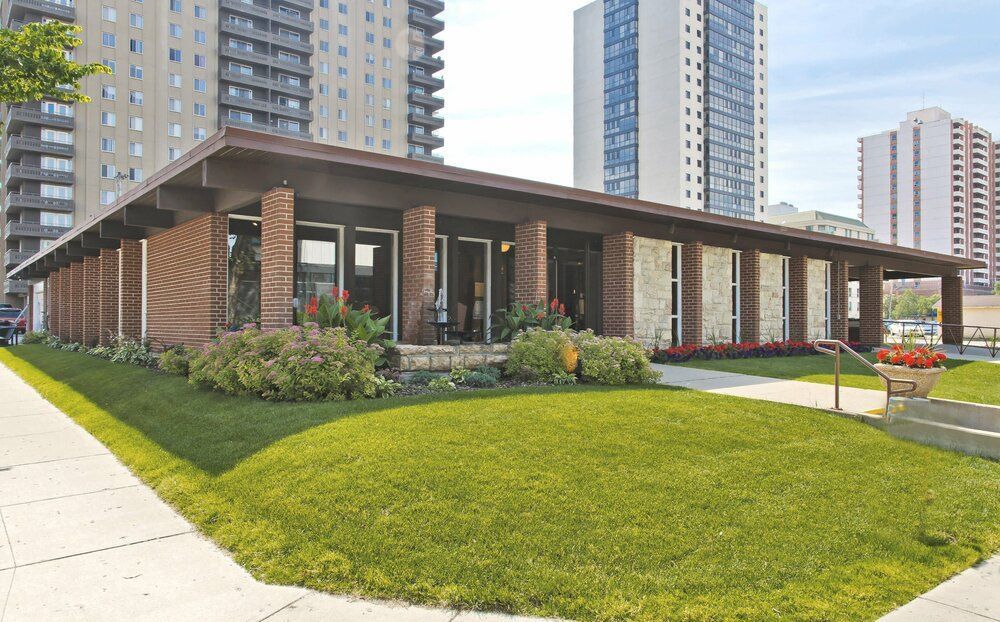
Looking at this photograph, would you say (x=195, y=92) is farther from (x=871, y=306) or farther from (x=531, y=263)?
(x=871, y=306)

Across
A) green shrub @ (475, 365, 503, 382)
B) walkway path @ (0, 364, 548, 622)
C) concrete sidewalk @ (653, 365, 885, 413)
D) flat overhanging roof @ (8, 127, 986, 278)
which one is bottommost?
walkway path @ (0, 364, 548, 622)

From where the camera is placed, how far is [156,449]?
18.9ft

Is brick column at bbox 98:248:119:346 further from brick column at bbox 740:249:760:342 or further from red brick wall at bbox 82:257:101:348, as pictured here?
brick column at bbox 740:249:760:342

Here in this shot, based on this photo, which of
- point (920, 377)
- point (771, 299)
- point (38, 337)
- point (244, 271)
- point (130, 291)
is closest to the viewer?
point (920, 377)

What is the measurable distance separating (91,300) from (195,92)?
146ft

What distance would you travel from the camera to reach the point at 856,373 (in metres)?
12.0

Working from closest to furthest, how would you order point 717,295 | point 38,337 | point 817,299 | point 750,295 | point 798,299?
point 717,295 < point 750,295 < point 798,299 < point 817,299 < point 38,337

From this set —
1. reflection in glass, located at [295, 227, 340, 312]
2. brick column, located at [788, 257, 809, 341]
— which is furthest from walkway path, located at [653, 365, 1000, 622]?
brick column, located at [788, 257, 809, 341]

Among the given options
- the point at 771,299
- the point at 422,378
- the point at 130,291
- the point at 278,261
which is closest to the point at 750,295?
the point at 771,299

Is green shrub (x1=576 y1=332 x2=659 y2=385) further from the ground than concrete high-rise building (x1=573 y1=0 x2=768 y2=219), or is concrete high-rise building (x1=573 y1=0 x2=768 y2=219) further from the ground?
concrete high-rise building (x1=573 y1=0 x2=768 y2=219)

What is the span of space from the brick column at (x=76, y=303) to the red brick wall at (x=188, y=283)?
8.22 meters

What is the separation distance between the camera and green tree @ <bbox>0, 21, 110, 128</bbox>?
33.4 feet

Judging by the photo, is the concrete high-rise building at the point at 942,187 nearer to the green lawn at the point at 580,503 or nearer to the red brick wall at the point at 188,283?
the green lawn at the point at 580,503

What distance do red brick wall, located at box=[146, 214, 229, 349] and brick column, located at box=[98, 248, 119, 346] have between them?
2833 millimetres
